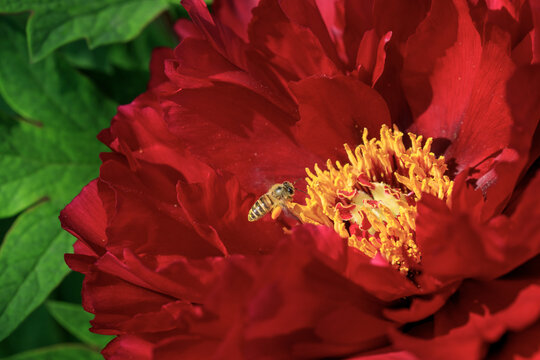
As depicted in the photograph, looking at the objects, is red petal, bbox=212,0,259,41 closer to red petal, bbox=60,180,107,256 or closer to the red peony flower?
the red peony flower

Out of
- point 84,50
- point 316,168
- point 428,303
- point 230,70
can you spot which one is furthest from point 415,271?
point 84,50

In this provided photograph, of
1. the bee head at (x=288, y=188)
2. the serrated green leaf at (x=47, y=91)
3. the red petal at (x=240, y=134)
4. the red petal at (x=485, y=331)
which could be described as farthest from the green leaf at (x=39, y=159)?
the red petal at (x=485, y=331)

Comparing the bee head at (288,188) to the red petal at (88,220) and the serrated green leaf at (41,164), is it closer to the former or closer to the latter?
the red petal at (88,220)

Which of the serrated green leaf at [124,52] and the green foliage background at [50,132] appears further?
the serrated green leaf at [124,52]

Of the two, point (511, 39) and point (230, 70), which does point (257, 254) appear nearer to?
point (230, 70)

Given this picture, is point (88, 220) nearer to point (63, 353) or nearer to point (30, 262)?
point (30, 262)

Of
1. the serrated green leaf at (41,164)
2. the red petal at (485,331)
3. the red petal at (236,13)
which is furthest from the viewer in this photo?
the serrated green leaf at (41,164)

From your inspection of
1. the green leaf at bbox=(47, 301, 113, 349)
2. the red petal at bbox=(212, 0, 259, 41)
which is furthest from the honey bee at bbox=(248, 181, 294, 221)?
the green leaf at bbox=(47, 301, 113, 349)
